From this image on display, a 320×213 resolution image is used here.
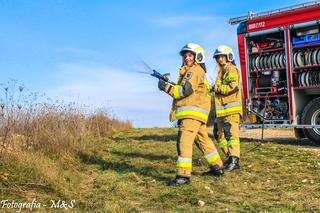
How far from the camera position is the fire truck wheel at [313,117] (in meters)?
10.1

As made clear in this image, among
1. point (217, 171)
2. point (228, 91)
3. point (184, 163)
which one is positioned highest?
point (228, 91)

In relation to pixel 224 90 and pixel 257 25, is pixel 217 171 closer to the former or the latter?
pixel 224 90

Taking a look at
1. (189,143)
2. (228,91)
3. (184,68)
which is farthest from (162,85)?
(228,91)

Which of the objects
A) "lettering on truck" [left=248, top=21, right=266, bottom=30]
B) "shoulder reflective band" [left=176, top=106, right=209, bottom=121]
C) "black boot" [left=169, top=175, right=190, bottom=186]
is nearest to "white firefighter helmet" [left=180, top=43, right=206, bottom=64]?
"shoulder reflective band" [left=176, top=106, right=209, bottom=121]

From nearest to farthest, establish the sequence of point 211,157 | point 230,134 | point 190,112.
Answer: point 190,112 → point 211,157 → point 230,134

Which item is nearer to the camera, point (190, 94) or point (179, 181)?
point (179, 181)

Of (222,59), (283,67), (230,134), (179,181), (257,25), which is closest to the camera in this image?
(179,181)

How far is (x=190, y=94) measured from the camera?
19.7ft

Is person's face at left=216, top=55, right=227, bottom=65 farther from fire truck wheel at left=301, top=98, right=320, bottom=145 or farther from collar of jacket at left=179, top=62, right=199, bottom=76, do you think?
fire truck wheel at left=301, top=98, right=320, bottom=145

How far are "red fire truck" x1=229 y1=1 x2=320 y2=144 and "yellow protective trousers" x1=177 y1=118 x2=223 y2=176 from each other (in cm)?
456

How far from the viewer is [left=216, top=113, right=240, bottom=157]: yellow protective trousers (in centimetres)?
699

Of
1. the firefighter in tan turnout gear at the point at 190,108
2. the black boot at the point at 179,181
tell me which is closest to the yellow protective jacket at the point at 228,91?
the firefighter in tan turnout gear at the point at 190,108

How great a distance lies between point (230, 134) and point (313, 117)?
3774 mm

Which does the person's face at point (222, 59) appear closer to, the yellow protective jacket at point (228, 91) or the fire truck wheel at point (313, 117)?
the yellow protective jacket at point (228, 91)
